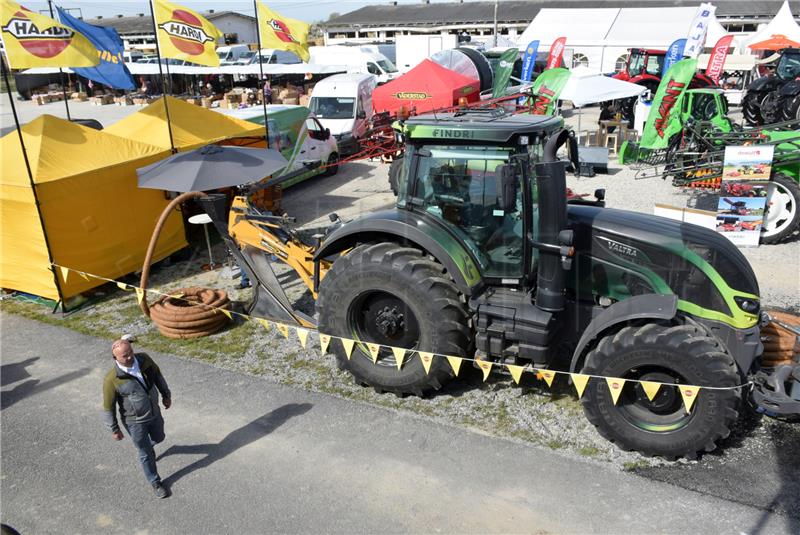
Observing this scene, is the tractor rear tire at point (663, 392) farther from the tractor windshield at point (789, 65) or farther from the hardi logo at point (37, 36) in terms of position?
the tractor windshield at point (789, 65)

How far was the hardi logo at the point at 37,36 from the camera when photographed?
22.5ft

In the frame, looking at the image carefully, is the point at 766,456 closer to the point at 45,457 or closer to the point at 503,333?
the point at 503,333

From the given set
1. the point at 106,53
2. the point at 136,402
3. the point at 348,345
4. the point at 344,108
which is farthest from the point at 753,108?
the point at 136,402

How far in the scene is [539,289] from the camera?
4664 millimetres

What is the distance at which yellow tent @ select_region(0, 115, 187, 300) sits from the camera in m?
7.16

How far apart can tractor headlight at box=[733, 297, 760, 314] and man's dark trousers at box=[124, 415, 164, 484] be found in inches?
173

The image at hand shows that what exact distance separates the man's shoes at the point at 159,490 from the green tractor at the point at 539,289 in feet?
6.00

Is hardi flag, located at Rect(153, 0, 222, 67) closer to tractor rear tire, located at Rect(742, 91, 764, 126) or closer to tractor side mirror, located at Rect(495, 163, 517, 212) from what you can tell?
tractor side mirror, located at Rect(495, 163, 517, 212)

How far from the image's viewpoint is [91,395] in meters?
5.66

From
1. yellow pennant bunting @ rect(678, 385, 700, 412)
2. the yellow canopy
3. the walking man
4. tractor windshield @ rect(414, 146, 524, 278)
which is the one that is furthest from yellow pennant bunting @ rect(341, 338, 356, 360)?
the yellow canopy

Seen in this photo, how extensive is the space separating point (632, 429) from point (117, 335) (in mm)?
5668

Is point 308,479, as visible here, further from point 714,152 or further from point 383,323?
point 714,152

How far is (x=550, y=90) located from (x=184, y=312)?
40.7 feet

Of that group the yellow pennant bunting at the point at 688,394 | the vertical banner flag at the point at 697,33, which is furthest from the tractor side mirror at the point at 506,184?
the vertical banner flag at the point at 697,33
